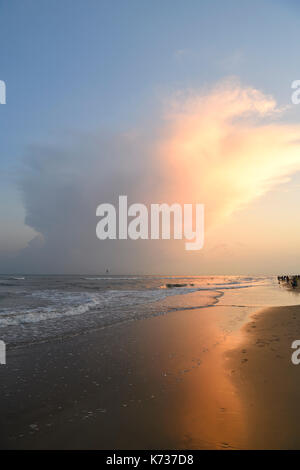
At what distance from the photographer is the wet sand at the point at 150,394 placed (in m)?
4.28

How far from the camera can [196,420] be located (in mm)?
4809

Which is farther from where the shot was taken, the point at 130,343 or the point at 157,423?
the point at 130,343

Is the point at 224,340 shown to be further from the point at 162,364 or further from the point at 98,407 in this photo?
the point at 98,407

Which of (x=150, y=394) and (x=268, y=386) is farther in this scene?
(x=268, y=386)

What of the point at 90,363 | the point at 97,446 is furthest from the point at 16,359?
the point at 97,446

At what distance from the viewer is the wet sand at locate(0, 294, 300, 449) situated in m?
4.28

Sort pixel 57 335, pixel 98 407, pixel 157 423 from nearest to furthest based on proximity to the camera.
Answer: pixel 157 423 → pixel 98 407 → pixel 57 335

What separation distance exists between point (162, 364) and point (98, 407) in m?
3.07

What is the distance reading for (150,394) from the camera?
5941 mm

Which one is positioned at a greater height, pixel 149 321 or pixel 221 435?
pixel 221 435
